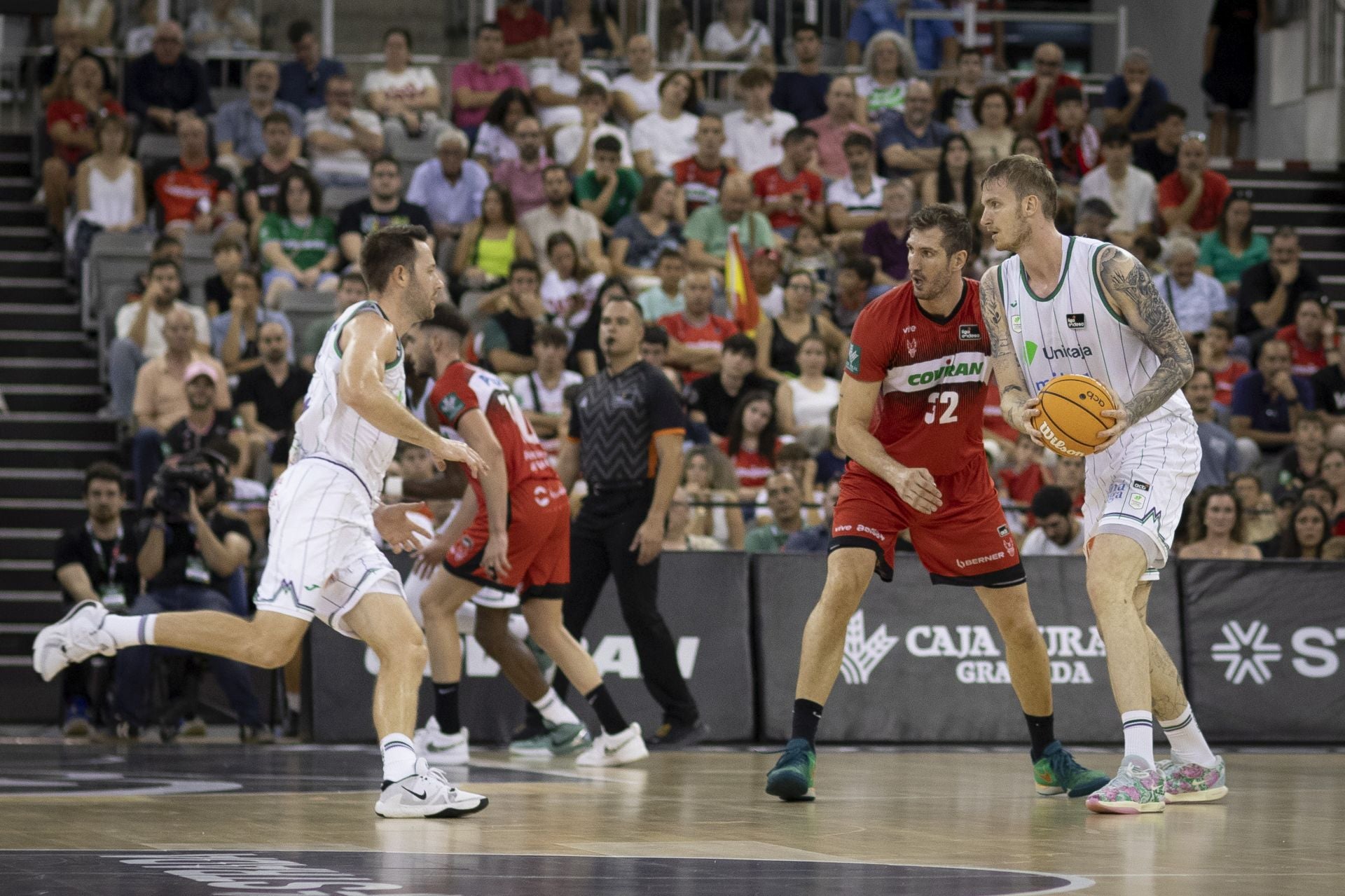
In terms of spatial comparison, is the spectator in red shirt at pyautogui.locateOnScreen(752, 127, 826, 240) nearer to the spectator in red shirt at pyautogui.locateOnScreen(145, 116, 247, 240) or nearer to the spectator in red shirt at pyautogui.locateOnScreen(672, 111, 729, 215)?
the spectator in red shirt at pyautogui.locateOnScreen(672, 111, 729, 215)

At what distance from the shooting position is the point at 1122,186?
18.4 m

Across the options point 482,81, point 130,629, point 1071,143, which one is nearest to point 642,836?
point 130,629

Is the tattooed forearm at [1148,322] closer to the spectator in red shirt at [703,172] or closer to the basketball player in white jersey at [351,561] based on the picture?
the basketball player in white jersey at [351,561]

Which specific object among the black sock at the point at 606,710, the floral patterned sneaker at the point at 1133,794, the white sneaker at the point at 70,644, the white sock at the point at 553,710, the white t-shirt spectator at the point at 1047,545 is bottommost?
the white sock at the point at 553,710

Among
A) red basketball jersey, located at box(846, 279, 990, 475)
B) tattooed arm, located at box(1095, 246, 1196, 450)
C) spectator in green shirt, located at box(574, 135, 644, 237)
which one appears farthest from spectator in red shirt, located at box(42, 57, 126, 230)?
Answer: tattooed arm, located at box(1095, 246, 1196, 450)

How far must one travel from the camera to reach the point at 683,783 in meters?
8.64

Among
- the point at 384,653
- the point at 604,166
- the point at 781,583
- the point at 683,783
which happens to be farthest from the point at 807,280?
the point at 384,653

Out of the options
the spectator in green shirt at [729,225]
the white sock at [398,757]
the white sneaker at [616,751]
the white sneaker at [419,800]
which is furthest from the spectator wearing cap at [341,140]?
the white sneaker at [419,800]

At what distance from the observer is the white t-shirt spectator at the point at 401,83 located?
18.4 m

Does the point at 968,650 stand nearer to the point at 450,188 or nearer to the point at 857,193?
the point at 857,193

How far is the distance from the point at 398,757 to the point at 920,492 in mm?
2278

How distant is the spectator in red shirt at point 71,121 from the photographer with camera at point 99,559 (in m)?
5.83

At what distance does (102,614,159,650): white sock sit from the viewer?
708cm

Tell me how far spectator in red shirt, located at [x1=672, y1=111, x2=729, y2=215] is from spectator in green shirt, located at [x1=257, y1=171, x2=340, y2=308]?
3439mm
